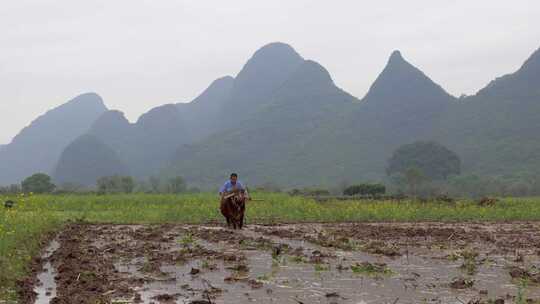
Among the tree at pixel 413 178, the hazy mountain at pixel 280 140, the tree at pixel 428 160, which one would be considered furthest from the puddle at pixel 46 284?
the hazy mountain at pixel 280 140

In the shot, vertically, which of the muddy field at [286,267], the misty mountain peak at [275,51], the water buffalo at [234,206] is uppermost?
the misty mountain peak at [275,51]

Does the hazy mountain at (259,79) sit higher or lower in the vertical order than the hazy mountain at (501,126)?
higher

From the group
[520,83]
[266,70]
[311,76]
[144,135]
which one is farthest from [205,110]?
[520,83]

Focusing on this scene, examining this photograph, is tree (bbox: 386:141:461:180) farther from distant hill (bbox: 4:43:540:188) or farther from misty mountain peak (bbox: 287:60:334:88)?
misty mountain peak (bbox: 287:60:334:88)

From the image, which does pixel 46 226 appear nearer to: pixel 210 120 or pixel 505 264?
pixel 505 264

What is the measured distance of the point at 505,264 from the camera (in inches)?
396

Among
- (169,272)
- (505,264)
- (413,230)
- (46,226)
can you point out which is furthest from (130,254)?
(413,230)

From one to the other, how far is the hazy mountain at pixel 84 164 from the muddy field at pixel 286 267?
417ft

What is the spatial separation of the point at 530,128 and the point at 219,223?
7304cm

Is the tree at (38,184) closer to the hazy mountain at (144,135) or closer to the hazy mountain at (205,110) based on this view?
the hazy mountain at (144,135)

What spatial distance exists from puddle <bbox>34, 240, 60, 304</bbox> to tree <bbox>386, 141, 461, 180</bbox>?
6986 centimetres

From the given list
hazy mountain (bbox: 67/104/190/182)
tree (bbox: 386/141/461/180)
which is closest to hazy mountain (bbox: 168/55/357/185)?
tree (bbox: 386/141/461/180)

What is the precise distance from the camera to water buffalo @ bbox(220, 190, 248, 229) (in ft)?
50.9

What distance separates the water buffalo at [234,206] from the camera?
15523mm
